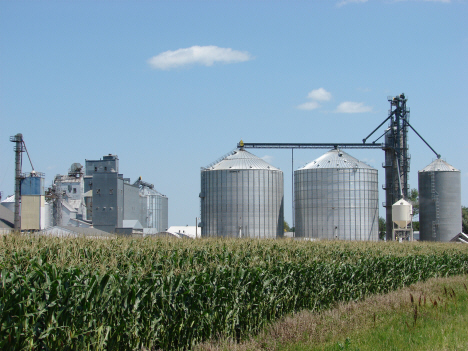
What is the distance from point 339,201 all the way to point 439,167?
14.8 meters

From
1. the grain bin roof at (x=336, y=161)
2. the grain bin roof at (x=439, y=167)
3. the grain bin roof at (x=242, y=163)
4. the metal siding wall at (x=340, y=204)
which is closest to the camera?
the metal siding wall at (x=340, y=204)

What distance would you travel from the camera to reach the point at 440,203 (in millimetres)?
62250

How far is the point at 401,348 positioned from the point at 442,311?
207 inches

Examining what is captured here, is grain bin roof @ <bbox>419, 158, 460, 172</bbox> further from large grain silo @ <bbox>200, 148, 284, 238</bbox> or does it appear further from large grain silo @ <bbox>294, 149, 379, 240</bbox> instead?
large grain silo @ <bbox>200, 148, 284, 238</bbox>

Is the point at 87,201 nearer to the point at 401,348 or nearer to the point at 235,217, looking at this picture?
the point at 235,217

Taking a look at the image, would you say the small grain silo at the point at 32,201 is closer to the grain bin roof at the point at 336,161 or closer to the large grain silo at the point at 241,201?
the large grain silo at the point at 241,201

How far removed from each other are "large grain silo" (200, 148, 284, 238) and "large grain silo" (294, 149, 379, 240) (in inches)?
141

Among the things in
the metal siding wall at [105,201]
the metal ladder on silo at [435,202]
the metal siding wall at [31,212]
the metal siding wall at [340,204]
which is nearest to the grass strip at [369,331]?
the metal siding wall at [340,204]

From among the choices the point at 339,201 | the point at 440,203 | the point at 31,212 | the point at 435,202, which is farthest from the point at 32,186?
the point at 440,203

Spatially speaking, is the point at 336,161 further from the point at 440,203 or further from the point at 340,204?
the point at 440,203

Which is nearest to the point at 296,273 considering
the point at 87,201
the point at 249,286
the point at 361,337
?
the point at 249,286

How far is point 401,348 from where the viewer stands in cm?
1138

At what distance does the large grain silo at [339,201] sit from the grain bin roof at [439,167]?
7785 mm

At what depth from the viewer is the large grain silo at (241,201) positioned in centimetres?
5856
